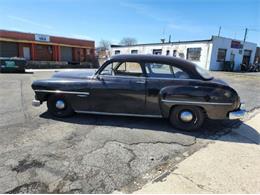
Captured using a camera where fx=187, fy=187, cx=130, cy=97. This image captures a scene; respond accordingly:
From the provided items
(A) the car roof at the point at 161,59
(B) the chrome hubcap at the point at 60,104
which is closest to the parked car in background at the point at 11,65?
(B) the chrome hubcap at the point at 60,104

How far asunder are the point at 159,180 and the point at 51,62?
1005 inches

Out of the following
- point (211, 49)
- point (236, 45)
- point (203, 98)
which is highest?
point (236, 45)

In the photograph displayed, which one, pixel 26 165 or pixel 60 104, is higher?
pixel 60 104

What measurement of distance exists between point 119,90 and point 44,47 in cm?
2530


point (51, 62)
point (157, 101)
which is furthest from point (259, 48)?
point (157, 101)

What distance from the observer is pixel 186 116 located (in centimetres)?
412

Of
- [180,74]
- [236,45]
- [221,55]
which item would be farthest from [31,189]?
[236,45]

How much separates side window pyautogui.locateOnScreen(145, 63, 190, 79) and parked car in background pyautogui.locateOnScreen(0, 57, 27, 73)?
16129 millimetres

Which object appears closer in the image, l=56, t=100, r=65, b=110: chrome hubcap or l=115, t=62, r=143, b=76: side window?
l=115, t=62, r=143, b=76: side window

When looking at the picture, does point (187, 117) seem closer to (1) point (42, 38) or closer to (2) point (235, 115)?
(2) point (235, 115)

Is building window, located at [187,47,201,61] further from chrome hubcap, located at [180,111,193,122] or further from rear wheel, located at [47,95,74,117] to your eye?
rear wheel, located at [47,95,74,117]

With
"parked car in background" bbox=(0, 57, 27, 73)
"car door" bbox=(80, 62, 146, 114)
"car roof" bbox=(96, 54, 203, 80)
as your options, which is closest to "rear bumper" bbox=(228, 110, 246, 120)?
"car roof" bbox=(96, 54, 203, 80)

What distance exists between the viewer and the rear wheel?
15.3 feet

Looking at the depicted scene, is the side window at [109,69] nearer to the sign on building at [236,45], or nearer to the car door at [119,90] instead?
the car door at [119,90]
